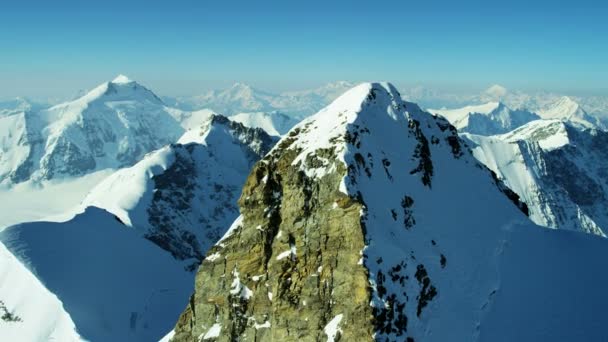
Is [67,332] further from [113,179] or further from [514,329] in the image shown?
[113,179]

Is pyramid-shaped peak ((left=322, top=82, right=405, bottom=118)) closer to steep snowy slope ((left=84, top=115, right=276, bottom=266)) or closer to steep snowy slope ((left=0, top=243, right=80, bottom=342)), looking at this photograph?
steep snowy slope ((left=0, top=243, right=80, bottom=342))

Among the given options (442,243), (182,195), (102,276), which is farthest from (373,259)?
(182,195)

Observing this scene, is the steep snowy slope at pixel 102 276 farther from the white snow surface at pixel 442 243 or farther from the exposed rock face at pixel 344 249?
the white snow surface at pixel 442 243

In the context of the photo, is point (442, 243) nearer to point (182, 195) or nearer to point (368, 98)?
point (368, 98)

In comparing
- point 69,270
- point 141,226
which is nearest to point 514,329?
point 69,270

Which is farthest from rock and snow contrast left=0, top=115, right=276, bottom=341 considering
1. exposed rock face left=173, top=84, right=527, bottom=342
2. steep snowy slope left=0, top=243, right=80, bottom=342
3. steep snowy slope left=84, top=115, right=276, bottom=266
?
exposed rock face left=173, top=84, right=527, bottom=342

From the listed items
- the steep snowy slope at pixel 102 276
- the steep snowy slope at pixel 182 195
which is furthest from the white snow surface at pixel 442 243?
the steep snowy slope at pixel 182 195

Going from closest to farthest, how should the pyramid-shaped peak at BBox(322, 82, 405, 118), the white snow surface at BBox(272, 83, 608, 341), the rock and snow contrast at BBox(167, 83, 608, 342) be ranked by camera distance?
the rock and snow contrast at BBox(167, 83, 608, 342)
the white snow surface at BBox(272, 83, 608, 341)
the pyramid-shaped peak at BBox(322, 82, 405, 118)
